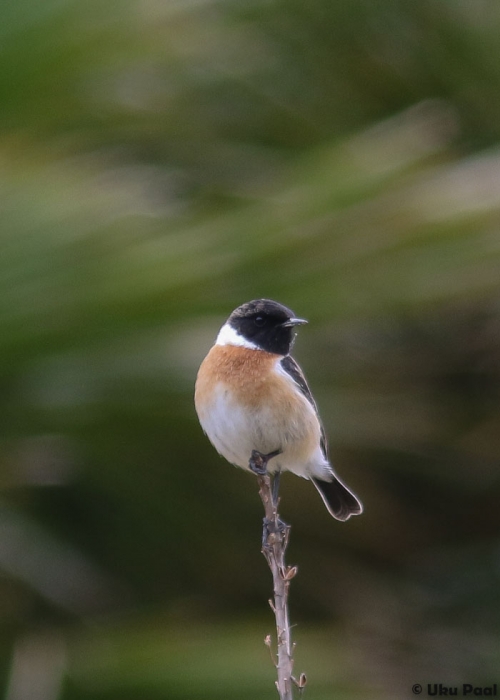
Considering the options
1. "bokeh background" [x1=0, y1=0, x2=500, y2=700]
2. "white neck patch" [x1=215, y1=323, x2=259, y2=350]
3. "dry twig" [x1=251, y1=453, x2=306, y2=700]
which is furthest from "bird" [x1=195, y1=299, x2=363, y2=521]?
"dry twig" [x1=251, y1=453, x2=306, y2=700]

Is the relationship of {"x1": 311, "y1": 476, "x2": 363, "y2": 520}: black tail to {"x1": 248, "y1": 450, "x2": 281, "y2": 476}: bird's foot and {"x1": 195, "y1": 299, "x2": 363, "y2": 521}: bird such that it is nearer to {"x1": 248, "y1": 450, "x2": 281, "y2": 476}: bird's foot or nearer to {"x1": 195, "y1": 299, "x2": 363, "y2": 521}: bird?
{"x1": 195, "y1": 299, "x2": 363, "y2": 521}: bird

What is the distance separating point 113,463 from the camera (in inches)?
130

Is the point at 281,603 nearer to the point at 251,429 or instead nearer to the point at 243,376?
the point at 251,429

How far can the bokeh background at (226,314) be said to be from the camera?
2531 mm

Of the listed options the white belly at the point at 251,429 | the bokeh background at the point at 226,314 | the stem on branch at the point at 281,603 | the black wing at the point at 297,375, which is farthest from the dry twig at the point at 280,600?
the black wing at the point at 297,375

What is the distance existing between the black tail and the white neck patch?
616 mm

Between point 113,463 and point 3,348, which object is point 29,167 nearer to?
point 3,348

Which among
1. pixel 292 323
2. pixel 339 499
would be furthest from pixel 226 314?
pixel 339 499

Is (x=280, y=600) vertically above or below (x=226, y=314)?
below

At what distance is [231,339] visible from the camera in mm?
3348

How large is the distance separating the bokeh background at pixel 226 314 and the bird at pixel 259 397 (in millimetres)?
105

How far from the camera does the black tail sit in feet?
11.5

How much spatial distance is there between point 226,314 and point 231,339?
77 centimetres

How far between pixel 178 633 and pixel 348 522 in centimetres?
156
